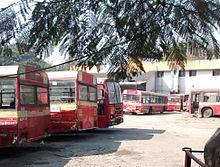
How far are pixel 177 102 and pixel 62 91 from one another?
129ft

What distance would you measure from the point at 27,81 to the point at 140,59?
361 inches

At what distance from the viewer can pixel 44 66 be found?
3873 millimetres

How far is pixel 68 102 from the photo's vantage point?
1614 cm

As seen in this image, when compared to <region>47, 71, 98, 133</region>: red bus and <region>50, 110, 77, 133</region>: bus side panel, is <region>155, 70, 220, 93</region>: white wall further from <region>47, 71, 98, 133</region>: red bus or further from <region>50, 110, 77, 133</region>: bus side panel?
<region>50, 110, 77, 133</region>: bus side panel

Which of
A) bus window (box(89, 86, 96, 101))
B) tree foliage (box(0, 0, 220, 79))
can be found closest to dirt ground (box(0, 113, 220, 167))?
bus window (box(89, 86, 96, 101))

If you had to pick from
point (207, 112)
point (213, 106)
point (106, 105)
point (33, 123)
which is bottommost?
point (207, 112)

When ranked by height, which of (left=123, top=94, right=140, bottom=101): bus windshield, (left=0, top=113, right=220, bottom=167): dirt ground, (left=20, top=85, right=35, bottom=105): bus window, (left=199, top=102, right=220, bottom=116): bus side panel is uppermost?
(left=20, top=85, right=35, bottom=105): bus window

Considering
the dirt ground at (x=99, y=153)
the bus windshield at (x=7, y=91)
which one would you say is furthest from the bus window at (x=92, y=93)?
the bus windshield at (x=7, y=91)

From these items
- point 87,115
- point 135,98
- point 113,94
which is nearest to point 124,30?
point 87,115

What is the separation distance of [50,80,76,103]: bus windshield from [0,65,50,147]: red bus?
2.33m

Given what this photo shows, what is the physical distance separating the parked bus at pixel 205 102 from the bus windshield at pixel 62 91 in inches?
913

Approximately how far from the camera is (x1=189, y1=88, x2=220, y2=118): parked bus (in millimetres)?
37531

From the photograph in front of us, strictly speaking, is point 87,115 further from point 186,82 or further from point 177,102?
point 186,82

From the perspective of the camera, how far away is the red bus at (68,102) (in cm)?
1583
